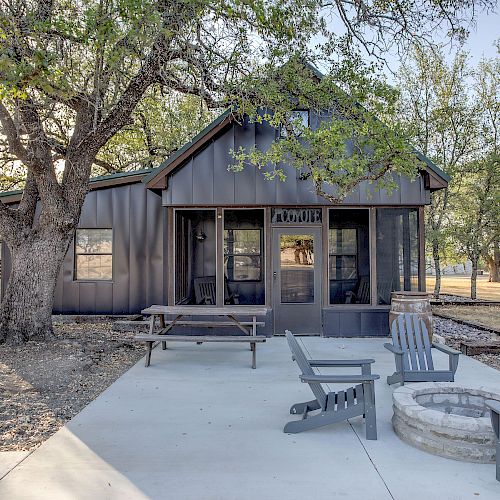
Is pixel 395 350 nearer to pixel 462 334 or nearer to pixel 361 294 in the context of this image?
pixel 361 294

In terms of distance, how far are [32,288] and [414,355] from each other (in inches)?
236

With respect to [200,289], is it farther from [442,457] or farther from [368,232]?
[442,457]

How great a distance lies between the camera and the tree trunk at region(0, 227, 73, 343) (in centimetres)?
736

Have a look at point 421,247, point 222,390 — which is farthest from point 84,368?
point 421,247

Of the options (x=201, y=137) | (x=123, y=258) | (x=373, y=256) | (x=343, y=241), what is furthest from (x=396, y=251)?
(x=123, y=258)

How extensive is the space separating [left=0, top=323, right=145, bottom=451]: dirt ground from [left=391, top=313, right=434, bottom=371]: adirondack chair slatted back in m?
3.60

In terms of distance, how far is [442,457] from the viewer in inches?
134

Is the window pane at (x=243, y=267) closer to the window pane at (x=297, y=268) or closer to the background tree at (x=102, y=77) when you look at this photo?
the window pane at (x=297, y=268)

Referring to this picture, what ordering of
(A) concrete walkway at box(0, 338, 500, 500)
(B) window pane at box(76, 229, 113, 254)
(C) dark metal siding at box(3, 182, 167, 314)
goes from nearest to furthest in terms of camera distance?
1. (A) concrete walkway at box(0, 338, 500, 500)
2. (C) dark metal siding at box(3, 182, 167, 314)
3. (B) window pane at box(76, 229, 113, 254)

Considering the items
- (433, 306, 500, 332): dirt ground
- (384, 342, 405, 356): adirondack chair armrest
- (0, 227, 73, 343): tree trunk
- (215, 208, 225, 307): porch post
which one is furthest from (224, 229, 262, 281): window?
(433, 306, 500, 332): dirt ground

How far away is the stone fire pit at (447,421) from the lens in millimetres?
3330

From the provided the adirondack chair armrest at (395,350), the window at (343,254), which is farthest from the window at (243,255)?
the adirondack chair armrest at (395,350)

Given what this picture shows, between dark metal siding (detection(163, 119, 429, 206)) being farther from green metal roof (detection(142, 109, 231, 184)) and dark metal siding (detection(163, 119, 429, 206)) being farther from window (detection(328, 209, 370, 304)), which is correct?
window (detection(328, 209, 370, 304))

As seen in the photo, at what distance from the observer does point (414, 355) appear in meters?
5.27
